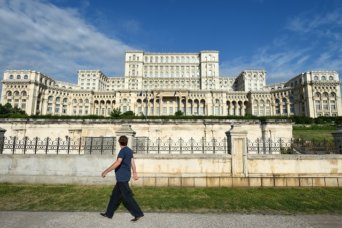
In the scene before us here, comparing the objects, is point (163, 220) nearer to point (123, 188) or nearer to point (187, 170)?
point (123, 188)

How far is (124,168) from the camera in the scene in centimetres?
605

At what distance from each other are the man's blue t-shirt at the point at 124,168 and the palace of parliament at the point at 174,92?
291 ft

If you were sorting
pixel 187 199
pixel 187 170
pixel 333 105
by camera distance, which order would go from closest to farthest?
pixel 187 199
pixel 187 170
pixel 333 105

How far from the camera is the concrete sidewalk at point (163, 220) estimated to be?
5.74 m

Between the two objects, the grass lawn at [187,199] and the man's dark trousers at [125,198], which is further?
the grass lawn at [187,199]

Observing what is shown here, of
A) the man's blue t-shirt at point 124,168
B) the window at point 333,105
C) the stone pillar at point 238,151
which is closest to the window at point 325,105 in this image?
the window at point 333,105

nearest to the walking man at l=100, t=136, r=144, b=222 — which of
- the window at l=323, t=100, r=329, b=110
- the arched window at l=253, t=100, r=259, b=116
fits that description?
the arched window at l=253, t=100, r=259, b=116

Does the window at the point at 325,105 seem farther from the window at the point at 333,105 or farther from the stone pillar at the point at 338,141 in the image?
the stone pillar at the point at 338,141

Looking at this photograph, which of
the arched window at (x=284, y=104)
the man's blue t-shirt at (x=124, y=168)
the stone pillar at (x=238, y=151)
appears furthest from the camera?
the arched window at (x=284, y=104)

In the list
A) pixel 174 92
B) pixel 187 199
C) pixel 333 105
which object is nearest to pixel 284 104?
pixel 333 105

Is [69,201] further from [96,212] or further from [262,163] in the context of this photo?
[262,163]

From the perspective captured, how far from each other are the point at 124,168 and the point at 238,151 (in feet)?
24.2

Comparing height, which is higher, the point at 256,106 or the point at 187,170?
the point at 256,106

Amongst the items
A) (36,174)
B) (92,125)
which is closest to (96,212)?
(36,174)
